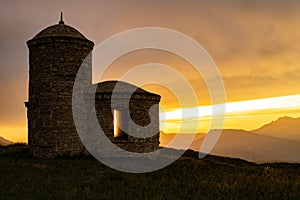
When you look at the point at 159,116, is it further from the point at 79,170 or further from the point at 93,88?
the point at 79,170

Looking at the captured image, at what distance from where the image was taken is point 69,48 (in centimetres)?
2628

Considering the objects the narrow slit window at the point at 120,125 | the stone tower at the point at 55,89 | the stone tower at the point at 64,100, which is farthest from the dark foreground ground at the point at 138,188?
the narrow slit window at the point at 120,125

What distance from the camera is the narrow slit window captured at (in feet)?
92.5

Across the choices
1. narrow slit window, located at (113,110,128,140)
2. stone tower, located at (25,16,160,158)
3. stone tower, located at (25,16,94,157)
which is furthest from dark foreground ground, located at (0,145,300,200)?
narrow slit window, located at (113,110,128,140)

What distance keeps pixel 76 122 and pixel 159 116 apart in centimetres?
699

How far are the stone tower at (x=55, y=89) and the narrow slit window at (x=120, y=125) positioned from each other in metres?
3.29

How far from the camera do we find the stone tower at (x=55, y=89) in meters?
25.9

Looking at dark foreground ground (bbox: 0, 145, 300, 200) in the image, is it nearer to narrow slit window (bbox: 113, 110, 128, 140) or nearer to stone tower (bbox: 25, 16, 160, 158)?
stone tower (bbox: 25, 16, 160, 158)

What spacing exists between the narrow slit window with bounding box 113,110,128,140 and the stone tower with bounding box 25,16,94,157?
10.8ft

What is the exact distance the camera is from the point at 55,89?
85.0ft

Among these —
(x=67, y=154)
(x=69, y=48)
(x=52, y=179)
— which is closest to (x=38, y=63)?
(x=69, y=48)

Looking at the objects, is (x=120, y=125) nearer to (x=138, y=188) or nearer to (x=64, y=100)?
A: (x=64, y=100)

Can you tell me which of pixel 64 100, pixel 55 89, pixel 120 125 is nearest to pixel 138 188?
pixel 64 100

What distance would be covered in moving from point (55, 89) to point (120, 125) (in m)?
5.76
